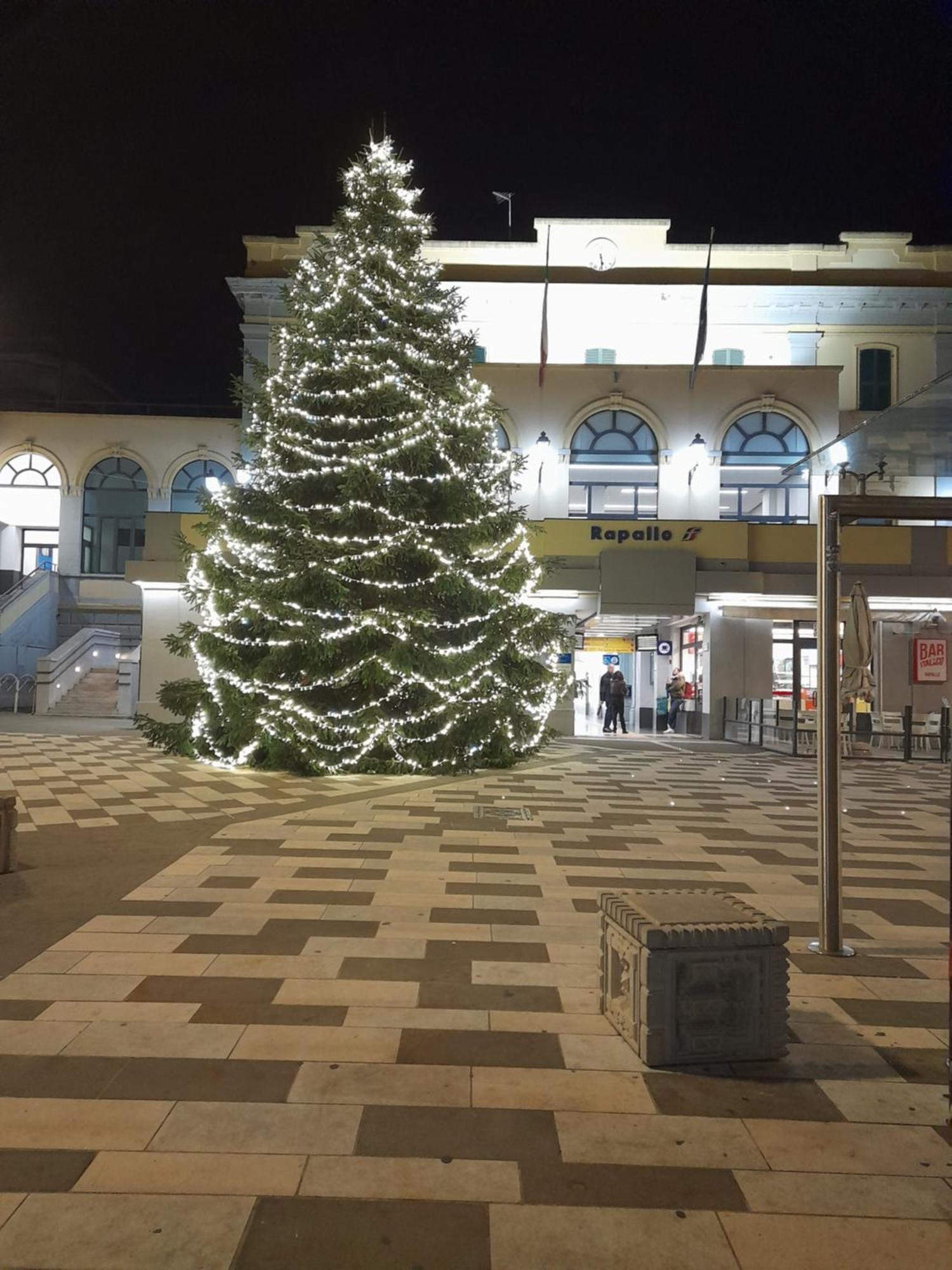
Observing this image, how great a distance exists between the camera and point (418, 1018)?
187 inches

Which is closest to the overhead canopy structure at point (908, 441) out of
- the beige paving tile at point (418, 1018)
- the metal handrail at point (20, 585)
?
the beige paving tile at point (418, 1018)

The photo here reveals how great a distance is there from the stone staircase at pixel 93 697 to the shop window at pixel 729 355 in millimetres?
21448

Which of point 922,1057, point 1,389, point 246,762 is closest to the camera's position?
point 922,1057

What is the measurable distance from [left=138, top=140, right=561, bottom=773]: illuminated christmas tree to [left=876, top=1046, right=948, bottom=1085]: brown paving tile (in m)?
10.0

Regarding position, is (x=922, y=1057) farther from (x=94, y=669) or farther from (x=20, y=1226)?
(x=94, y=669)

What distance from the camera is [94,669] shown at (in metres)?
30.7

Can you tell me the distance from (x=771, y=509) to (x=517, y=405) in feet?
26.6

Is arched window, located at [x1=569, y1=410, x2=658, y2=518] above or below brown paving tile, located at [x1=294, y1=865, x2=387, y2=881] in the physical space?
above

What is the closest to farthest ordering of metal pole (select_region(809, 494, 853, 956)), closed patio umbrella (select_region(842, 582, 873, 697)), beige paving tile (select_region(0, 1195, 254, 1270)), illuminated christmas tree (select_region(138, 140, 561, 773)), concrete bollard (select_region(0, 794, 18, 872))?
beige paving tile (select_region(0, 1195, 254, 1270)) → metal pole (select_region(809, 494, 853, 956)) → concrete bollard (select_region(0, 794, 18, 872)) → closed patio umbrella (select_region(842, 582, 873, 697)) → illuminated christmas tree (select_region(138, 140, 561, 773))

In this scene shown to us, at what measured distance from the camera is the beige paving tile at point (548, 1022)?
4625mm

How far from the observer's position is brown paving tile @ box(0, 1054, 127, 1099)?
12.5 feet

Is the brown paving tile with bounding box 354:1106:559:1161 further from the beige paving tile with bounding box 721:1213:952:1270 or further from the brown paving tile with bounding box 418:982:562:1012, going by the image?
the brown paving tile with bounding box 418:982:562:1012

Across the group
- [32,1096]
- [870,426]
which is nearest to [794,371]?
[870,426]

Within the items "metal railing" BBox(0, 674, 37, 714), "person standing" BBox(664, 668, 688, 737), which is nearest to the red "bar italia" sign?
"person standing" BBox(664, 668, 688, 737)
